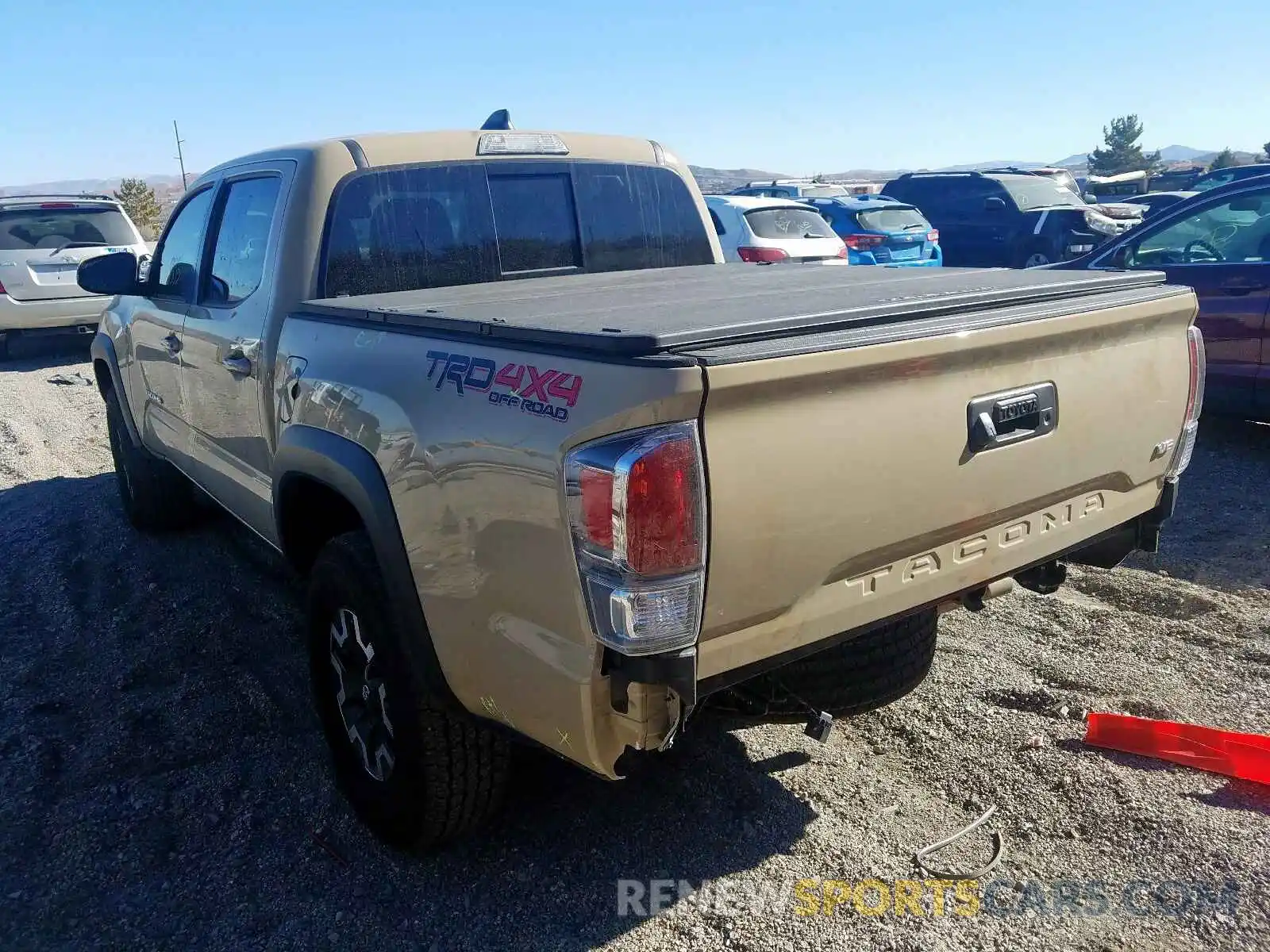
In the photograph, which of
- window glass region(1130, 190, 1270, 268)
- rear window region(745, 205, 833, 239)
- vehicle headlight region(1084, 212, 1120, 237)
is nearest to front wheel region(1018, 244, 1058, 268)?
vehicle headlight region(1084, 212, 1120, 237)

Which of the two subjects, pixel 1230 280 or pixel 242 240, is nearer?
pixel 242 240

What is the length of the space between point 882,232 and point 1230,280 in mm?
7008

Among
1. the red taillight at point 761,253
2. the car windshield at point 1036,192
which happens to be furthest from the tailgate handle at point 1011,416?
the car windshield at point 1036,192

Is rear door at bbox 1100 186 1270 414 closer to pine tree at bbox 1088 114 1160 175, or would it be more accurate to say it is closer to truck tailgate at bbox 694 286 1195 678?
truck tailgate at bbox 694 286 1195 678

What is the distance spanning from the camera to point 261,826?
2994 mm

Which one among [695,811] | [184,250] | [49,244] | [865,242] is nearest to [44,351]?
[49,244]

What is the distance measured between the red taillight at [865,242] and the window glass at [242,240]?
10177 mm

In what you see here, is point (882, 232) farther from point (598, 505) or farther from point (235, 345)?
point (598, 505)

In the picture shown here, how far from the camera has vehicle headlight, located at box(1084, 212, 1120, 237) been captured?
15.0 meters

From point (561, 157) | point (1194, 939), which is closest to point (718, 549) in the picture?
point (1194, 939)

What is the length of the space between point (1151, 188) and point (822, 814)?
1281 inches

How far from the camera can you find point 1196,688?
11.6 feet

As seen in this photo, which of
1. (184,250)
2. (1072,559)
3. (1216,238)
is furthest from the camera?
(1216,238)

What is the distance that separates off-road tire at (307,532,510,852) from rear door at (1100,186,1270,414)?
554 cm
